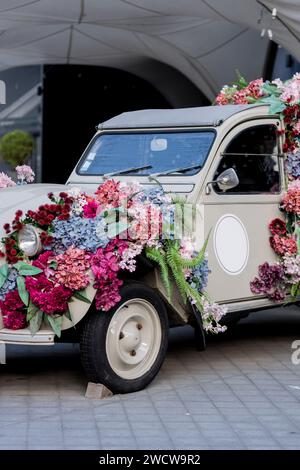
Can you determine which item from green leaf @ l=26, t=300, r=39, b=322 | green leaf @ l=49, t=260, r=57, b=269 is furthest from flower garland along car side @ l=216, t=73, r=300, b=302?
green leaf @ l=26, t=300, r=39, b=322

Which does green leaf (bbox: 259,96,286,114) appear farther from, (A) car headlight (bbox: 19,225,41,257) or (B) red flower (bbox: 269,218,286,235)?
(A) car headlight (bbox: 19,225,41,257)

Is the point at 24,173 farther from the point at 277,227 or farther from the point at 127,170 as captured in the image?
the point at 277,227

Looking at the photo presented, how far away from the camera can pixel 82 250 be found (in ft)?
19.9

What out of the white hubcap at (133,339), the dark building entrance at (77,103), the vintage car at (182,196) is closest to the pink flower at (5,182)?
the vintage car at (182,196)

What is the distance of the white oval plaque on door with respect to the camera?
273 inches

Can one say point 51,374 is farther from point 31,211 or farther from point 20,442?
point 20,442

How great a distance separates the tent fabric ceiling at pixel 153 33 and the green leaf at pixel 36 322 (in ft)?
20.7

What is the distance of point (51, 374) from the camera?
7.00 metres

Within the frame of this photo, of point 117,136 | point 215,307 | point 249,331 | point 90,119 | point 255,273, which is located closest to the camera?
point 215,307

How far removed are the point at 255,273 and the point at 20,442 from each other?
2.76 metres

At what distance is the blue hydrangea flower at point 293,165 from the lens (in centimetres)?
770
